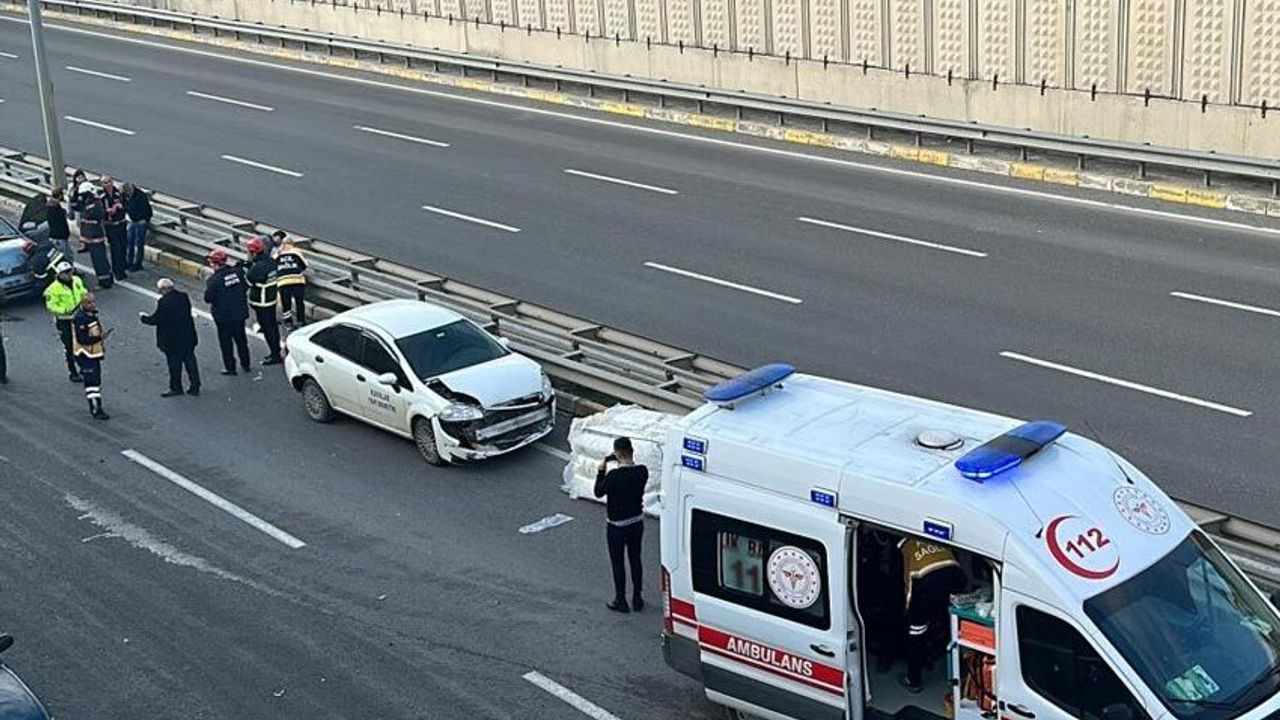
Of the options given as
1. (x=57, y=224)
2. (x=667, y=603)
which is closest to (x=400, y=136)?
(x=57, y=224)

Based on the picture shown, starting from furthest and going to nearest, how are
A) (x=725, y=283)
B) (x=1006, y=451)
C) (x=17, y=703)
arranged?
1. (x=725, y=283)
2. (x=17, y=703)
3. (x=1006, y=451)

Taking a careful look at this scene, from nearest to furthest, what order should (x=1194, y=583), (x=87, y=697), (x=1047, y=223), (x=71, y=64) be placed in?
1. (x=1194, y=583)
2. (x=87, y=697)
3. (x=1047, y=223)
4. (x=71, y=64)

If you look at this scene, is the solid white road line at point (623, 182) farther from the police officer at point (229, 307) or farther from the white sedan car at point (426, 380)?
the white sedan car at point (426, 380)

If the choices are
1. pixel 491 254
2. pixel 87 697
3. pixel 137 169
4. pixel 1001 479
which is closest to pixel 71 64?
pixel 137 169

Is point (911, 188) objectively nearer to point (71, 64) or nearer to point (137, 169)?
point (137, 169)

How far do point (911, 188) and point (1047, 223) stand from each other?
10.1 ft

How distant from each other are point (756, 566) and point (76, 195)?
59.0 feet

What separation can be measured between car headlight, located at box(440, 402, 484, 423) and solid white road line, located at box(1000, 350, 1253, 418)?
237 inches

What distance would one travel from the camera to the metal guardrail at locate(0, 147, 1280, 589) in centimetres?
1186

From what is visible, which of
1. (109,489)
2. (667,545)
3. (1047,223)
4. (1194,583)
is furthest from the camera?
(1047,223)

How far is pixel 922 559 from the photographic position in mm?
9672

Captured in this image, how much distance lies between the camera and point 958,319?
64.7 feet

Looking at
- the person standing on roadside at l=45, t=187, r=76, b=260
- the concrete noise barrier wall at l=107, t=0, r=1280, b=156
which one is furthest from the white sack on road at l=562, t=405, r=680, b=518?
the concrete noise barrier wall at l=107, t=0, r=1280, b=156

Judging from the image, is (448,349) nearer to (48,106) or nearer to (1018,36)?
(48,106)
